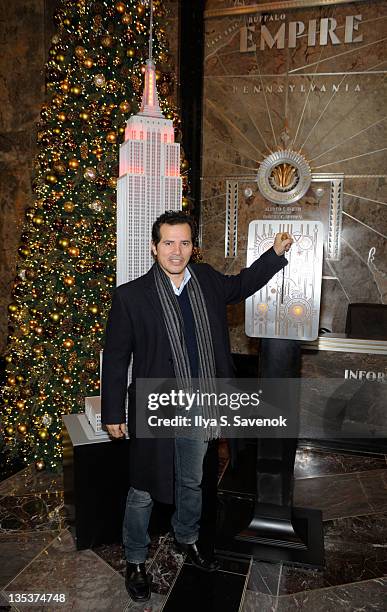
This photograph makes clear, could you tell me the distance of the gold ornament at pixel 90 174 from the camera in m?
3.42

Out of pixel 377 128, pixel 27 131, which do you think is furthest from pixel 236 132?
pixel 27 131

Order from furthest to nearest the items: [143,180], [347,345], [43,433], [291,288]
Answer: [347,345] → [43,433] → [143,180] → [291,288]

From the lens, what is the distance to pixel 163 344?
2.20 m

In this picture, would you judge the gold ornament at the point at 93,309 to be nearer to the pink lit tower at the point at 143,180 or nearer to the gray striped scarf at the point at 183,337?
the pink lit tower at the point at 143,180

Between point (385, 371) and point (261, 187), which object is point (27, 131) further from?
point (385, 371)

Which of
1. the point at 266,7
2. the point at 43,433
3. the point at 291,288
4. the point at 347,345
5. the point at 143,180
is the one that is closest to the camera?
the point at 291,288

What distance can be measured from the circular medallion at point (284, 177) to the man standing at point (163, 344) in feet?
11.7

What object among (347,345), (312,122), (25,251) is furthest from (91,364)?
(312,122)

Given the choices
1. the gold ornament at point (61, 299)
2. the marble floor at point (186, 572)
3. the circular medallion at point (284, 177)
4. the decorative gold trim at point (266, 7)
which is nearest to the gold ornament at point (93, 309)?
the gold ornament at point (61, 299)

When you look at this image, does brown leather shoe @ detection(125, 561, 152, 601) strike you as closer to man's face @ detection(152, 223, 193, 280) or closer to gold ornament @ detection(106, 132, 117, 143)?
man's face @ detection(152, 223, 193, 280)

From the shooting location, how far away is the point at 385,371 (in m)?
3.79

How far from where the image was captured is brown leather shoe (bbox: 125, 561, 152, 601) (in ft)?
7.52

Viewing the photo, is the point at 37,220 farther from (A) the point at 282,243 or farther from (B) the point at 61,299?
(A) the point at 282,243

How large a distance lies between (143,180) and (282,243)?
1064 millimetres
